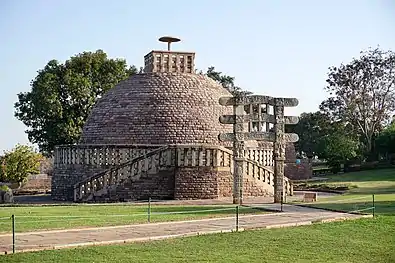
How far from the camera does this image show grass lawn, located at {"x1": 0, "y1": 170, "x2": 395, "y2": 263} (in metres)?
9.12

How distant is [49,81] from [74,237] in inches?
1050

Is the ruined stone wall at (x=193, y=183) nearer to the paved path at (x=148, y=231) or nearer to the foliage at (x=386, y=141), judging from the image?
the paved path at (x=148, y=231)

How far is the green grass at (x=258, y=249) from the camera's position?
358 inches

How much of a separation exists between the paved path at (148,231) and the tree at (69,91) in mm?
23722

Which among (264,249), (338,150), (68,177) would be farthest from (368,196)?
(338,150)

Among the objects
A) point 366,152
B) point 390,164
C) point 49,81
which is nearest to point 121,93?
point 49,81

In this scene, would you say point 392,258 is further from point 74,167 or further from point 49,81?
point 49,81

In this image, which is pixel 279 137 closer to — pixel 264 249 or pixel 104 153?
pixel 104 153

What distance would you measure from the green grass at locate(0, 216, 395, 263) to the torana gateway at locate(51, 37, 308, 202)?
9334 mm

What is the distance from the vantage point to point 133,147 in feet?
79.9

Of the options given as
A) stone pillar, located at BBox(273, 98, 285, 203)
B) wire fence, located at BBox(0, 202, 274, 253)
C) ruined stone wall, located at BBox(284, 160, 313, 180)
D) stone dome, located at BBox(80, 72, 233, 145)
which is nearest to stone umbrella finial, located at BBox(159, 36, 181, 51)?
stone dome, located at BBox(80, 72, 233, 145)

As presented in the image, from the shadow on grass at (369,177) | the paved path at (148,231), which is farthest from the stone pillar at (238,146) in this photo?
the shadow on grass at (369,177)

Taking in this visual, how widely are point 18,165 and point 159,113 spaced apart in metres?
11.0

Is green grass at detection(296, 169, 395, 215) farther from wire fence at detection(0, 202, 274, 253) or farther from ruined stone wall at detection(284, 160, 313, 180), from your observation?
ruined stone wall at detection(284, 160, 313, 180)
